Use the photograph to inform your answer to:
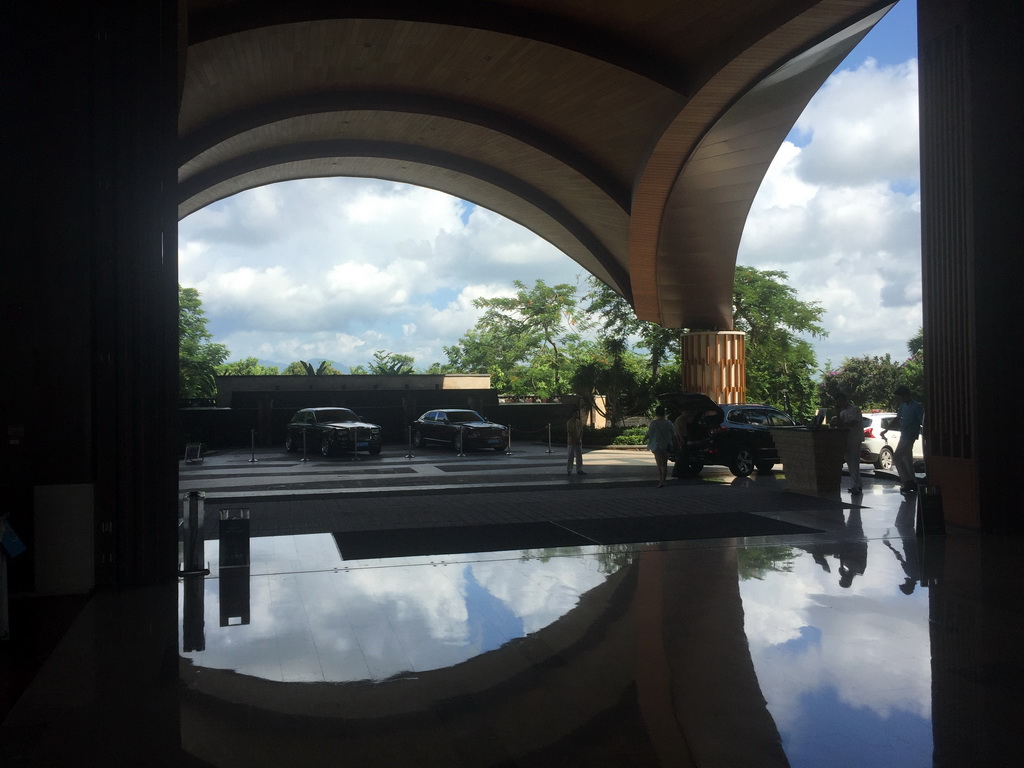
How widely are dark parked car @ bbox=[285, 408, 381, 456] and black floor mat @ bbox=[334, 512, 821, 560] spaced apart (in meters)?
12.5

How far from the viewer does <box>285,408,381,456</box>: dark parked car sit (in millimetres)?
22812

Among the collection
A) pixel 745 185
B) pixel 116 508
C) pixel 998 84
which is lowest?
pixel 116 508

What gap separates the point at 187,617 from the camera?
6.43m

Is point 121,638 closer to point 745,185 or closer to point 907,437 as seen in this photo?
point 907,437

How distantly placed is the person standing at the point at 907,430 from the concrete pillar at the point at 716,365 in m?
13.4

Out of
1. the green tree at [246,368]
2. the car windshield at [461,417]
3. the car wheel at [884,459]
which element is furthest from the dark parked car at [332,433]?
the green tree at [246,368]

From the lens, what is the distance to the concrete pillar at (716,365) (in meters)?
26.9

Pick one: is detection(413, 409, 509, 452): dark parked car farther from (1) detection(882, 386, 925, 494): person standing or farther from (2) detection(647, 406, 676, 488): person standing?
(1) detection(882, 386, 925, 494): person standing

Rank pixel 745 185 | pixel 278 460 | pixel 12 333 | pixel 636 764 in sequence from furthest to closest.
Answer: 1. pixel 278 460
2. pixel 745 185
3. pixel 12 333
4. pixel 636 764

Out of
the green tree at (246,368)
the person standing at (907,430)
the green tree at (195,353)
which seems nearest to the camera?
the person standing at (907,430)

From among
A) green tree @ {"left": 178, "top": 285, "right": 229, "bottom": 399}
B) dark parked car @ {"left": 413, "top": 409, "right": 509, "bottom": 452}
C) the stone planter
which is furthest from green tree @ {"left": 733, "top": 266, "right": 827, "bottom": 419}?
green tree @ {"left": 178, "top": 285, "right": 229, "bottom": 399}

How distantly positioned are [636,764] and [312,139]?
24.8 m

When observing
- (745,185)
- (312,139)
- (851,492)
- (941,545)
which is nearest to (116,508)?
(941,545)

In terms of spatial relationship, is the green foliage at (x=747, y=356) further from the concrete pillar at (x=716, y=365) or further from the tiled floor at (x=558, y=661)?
the tiled floor at (x=558, y=661)
